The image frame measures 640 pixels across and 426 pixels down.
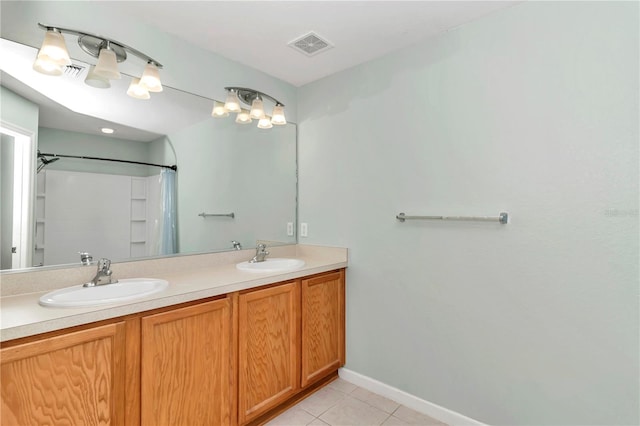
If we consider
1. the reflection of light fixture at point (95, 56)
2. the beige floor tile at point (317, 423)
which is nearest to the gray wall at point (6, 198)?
the reflection of light fixture at point (95, 56)

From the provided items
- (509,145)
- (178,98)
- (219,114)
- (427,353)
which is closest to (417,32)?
(509,145)

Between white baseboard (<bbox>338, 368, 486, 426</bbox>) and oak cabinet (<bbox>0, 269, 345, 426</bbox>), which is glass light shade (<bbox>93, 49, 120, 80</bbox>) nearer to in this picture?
oak cabinet (<bbox>0, 269, 345, 426</bbox>)

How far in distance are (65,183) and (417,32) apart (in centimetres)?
211

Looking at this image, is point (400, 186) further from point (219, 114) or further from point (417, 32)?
point (219, 114)

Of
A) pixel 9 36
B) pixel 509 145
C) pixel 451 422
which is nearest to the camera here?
pixel 9 36

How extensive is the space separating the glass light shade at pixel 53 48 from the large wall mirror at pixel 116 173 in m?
0.10

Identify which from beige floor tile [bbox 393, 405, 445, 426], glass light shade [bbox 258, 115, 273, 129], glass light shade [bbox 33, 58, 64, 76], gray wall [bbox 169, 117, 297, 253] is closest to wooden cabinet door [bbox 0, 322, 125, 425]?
gray wall [bbox 169, 117, 297, 253]

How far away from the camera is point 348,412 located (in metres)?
1.94

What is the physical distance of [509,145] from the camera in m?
1.66

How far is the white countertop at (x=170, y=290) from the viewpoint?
42.4 inches

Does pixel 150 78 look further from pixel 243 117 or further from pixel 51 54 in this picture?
pixel 243 117

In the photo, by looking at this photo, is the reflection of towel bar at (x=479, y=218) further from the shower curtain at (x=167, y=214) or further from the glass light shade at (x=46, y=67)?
the glass light shade at (x=46, y=67)

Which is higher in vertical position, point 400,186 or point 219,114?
point 219,114

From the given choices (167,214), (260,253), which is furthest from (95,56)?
(260,253)
